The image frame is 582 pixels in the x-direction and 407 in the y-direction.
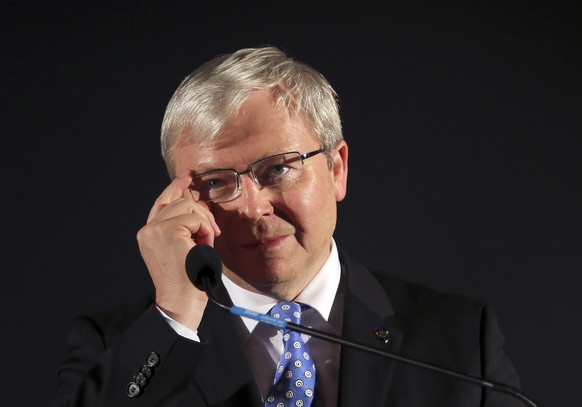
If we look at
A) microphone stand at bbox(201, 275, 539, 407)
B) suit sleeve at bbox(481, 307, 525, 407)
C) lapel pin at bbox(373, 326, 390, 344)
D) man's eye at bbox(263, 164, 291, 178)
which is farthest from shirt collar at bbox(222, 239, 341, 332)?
microphone stand at bbox(201, 275, 539, 407)

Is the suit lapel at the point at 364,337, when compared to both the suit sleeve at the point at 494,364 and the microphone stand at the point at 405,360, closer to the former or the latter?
the suit sleeve at the point at 494,364

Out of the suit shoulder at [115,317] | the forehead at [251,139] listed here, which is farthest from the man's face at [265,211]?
the suit shoulder at [115,317]

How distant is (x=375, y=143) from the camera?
277 cm

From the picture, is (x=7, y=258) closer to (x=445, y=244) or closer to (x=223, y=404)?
(x=223, y=404)

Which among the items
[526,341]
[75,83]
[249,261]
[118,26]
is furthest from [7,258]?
[526,341]

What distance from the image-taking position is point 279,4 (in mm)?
2789

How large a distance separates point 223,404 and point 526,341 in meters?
1.05

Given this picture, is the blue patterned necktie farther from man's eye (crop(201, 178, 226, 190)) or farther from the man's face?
man's eye (crop(201, 178, 226, 190))

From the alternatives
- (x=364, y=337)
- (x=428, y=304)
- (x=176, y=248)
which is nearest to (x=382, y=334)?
(x=364, y=337)

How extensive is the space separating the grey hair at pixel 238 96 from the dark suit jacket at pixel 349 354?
306mm

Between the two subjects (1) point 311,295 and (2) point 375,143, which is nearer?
(1) point 311,295

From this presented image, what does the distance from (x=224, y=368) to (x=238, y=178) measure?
364 mm

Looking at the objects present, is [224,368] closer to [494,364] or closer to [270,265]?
[270,265]

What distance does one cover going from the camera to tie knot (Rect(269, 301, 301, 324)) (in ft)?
6.73
